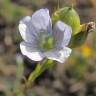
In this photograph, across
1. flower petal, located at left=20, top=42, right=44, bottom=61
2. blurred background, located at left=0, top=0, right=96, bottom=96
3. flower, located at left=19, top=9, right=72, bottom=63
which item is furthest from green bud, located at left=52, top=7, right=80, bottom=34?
blurred background, located at left=0, top=0, right=96, bottom=96

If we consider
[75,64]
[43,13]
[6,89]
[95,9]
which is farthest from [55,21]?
[95,9]

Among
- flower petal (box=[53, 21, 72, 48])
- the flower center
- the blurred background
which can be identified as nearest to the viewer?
flower petal (box=[53, 21, 72, 48])

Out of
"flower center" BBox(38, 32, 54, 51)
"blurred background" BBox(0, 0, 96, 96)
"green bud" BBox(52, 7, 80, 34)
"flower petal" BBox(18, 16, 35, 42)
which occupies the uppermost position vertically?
"green bud" BBox(52, 7, 80, 34)

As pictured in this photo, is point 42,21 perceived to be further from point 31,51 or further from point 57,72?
point 57,72

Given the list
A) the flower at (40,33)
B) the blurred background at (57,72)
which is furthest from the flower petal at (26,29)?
the blurred background at (57,72)

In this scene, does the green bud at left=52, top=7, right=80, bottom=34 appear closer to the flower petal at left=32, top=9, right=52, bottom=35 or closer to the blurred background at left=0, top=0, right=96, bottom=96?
the flower petal at left=32, top=9, right=52, bottom=35

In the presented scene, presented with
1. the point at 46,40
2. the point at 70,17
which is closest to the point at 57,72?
the point at 46,40
